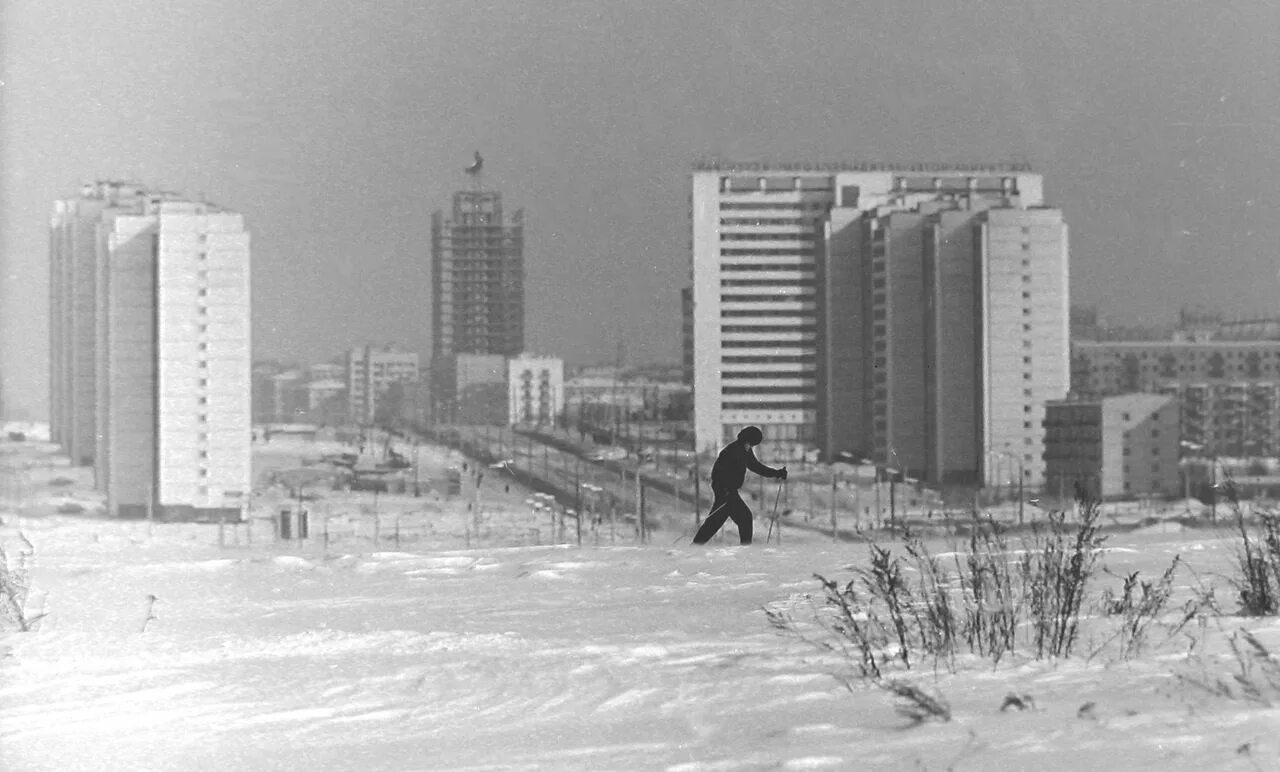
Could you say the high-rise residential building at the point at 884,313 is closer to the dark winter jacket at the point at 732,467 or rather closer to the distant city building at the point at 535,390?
the distant city building at the point at 535,390

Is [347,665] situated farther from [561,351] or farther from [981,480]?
[561,351]

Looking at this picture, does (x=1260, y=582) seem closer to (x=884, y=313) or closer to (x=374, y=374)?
(x=884, y=313)

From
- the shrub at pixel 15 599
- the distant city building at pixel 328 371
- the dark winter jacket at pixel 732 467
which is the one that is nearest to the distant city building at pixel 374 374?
the distant city building at pixel 328 371

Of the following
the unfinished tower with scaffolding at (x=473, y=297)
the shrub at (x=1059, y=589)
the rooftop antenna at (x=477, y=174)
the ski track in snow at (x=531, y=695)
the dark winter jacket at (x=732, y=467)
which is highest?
the rooftop antenna at (x=477, y=174)

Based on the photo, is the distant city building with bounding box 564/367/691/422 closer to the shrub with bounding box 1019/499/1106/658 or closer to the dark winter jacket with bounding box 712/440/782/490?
the dark winter jacket with bounding box 712/440/782/490

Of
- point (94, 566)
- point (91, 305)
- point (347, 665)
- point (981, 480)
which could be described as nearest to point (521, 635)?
point (347, 665)

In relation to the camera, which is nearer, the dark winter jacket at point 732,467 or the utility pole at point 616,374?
the dark winter jacket at point 732,467

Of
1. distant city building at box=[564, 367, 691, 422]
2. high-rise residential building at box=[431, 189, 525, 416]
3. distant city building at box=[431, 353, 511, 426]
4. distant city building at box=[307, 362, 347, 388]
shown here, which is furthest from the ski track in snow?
distant city building at box=[307, 362, 347, 388]
